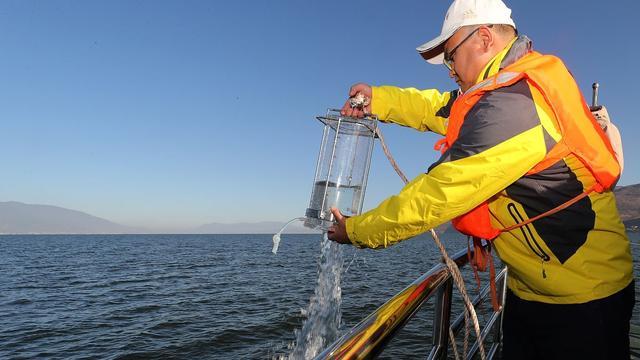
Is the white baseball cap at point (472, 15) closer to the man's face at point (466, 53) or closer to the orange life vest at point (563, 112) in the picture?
the man's face at point (466, 53)

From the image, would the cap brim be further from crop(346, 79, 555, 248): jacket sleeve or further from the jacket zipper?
the jacket zipper

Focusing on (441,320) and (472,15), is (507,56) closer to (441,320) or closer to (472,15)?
(472,15)

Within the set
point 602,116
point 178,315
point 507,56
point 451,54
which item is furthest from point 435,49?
point 178,315

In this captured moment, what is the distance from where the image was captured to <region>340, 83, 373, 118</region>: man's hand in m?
3.09

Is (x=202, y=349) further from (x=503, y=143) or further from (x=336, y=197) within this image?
(x=503, y=143)

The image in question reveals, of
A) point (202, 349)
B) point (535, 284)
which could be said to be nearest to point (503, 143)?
point (535, 284)

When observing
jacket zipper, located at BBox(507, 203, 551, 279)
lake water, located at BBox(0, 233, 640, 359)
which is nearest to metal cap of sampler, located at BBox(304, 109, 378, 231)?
jacket zipper, located at BBox(507, 203, 551, 279)

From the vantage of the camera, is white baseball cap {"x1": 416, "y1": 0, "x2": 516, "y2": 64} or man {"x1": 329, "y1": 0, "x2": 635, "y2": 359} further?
white baseball cap {"x1": 416, "y1": 0, "x2": 516, "y2": 64}

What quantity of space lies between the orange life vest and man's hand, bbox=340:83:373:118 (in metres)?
→ 1.28

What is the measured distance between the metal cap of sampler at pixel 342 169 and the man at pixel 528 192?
37.2 inches

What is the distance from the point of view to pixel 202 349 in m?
11.9

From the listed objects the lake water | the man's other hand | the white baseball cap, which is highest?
the white baseball cap

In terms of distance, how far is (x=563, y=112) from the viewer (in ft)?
5.35

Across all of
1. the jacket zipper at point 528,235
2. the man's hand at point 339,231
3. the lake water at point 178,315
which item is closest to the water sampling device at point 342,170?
the man's hand at point 339,231
